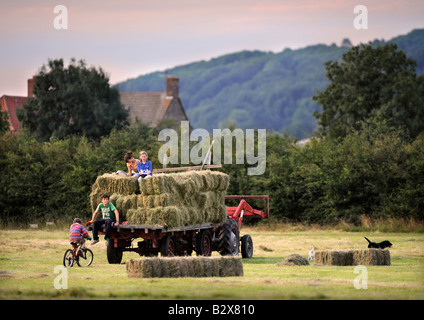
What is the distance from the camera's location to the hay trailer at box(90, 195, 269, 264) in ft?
75.1

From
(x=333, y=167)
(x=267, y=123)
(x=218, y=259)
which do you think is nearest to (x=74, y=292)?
(x=218, y=259)

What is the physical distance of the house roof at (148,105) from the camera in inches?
3780

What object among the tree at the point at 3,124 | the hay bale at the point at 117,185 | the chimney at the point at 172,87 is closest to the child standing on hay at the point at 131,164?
the hay bale at the point at 117,185

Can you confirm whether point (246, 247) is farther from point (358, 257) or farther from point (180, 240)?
point (358, 257)

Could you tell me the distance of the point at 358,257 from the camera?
75.5 ft

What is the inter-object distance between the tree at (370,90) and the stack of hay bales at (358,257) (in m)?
42.4

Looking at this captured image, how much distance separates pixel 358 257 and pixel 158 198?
5908 millimetres

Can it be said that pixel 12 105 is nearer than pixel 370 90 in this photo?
No

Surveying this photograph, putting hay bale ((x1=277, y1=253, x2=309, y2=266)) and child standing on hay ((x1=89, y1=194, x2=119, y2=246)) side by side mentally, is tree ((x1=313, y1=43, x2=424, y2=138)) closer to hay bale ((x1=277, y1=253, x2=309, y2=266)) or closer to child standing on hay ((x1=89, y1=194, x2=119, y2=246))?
hay bale ((x1=277, y1=253, x2=309, y2=266))

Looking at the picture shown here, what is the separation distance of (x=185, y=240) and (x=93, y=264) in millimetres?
3106

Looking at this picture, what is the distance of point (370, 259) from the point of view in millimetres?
22797

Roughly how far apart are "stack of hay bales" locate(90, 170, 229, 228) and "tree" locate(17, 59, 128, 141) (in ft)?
164

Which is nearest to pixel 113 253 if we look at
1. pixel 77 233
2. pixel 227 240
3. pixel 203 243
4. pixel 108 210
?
pixel 108 210

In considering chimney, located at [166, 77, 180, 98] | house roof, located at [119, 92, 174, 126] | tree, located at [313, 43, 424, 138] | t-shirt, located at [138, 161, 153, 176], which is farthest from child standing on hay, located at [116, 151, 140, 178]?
chimney, located at [166, 77, 180, 98]
